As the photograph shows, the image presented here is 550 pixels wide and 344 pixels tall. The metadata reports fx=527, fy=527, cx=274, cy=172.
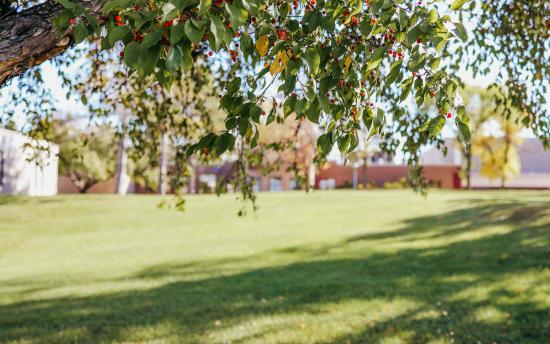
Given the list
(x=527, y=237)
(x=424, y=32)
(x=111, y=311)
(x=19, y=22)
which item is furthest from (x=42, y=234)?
(x=424, y=32)

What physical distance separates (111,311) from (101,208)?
20.4 metres

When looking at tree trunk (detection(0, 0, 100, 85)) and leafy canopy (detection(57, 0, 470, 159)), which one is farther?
tree trunk (detection(0, 0, 100, 85))

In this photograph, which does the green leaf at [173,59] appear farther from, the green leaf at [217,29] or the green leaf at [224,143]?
the green leaf at [224,143]

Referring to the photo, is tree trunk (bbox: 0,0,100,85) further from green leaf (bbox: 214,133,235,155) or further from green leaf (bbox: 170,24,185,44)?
green leaf (bbox: 170,24,185,44)

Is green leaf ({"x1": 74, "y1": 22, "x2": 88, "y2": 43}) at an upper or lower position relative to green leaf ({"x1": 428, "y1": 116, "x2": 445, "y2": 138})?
upper

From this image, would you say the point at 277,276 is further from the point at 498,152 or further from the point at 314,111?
the point at 498,152

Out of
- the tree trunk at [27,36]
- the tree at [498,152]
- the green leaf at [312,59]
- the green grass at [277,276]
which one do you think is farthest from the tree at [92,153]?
the green leaf at [312,59]

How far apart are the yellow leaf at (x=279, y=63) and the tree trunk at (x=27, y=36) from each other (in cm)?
142

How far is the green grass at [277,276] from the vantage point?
8.27 metres

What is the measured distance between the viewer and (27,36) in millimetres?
3309

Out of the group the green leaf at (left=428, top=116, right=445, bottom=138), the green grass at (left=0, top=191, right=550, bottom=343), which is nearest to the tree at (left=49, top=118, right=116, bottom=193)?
the green grass at (left=0, top=191, right=550, bottom=343)

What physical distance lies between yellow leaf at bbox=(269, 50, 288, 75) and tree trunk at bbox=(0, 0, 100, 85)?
4.65ft

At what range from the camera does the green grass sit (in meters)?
8.27

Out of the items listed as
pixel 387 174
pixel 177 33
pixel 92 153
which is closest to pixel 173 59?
pixel 177 33
